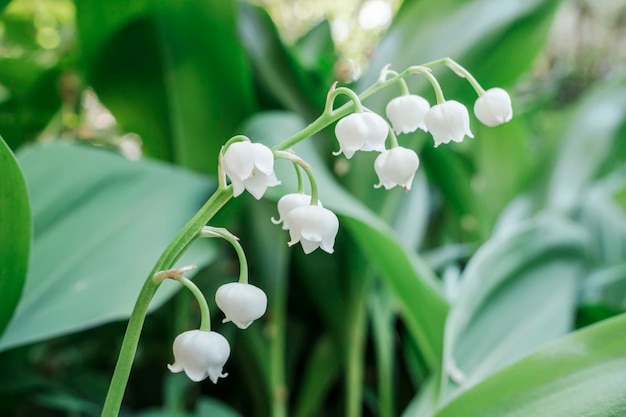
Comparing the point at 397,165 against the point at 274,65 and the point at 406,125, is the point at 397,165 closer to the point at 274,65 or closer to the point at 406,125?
the point at 406,125

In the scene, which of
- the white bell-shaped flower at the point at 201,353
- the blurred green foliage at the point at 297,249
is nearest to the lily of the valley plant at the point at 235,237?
the white bell-shaped flower at the point at 201,353

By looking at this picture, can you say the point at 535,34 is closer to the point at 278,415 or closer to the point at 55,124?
the point at 278,415

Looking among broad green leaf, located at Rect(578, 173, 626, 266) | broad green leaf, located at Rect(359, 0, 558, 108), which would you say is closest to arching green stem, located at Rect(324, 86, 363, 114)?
broad green leaf, located at Rect(359, 0, 558, 108)

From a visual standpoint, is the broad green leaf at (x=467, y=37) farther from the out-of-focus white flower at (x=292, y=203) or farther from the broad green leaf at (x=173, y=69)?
the out-of-focus white flower at (x=292, y=203)

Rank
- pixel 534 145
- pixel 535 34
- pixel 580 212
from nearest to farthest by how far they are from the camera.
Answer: pixel 535 34 < pixel 580 212 < pixel 534 145

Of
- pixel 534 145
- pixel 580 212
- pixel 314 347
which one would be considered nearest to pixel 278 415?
pixel 314 347

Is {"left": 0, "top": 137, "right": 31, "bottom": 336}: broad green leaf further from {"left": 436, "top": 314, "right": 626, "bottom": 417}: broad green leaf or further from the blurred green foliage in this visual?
{"left": 436, "top": 314, "right": 626, "bottom": 417}: broad green leaf

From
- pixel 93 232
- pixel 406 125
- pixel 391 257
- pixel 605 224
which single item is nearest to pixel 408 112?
pixel 406 125
